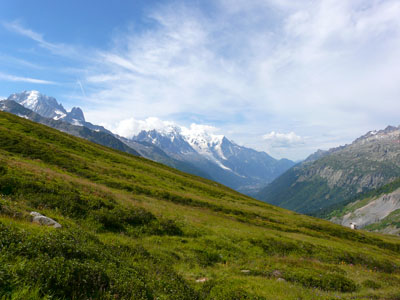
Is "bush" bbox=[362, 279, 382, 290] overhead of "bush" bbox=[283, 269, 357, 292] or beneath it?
beneath

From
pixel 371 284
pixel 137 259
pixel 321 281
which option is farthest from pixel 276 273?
pixel 137 259

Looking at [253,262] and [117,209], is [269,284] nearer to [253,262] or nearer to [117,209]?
[253,262]

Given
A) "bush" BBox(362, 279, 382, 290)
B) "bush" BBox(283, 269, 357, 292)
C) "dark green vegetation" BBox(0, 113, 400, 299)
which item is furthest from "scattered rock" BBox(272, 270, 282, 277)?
"bush" BBox(362, 279, 382, 290)

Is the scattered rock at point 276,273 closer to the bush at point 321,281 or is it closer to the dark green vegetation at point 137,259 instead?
the dark green vegetation at point 137,259

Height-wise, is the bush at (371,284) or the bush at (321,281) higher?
the bush at (321,281)

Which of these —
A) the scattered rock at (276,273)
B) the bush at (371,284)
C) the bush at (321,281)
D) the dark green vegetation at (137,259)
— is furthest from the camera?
the bush at (371,284)

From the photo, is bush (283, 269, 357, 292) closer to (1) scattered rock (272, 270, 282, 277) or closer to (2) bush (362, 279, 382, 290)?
(1) scattered rock (272, 270, 282, 277)

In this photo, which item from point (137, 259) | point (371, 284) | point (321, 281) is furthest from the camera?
point (371, 284)

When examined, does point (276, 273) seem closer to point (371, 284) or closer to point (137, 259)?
point (371, 284)

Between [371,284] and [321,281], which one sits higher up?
[321,281]

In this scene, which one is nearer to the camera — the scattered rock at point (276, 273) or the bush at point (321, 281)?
the bush at point (321, 281)

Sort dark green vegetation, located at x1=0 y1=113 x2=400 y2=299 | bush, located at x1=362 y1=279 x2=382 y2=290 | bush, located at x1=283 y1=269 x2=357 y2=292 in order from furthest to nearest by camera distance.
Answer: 1. bush, located at x1=362 y1=279 x2=382 y2=290
2. bush, located at x1=283 y1=269 x2=357 y2=292
3. dark green vegetation, located at x1=0 y1=113 x2=400 y2=299

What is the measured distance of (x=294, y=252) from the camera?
1038 inches

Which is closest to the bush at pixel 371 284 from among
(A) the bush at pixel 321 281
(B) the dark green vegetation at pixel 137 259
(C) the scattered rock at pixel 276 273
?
(B) the dark green vegetation at pixel 137 259
